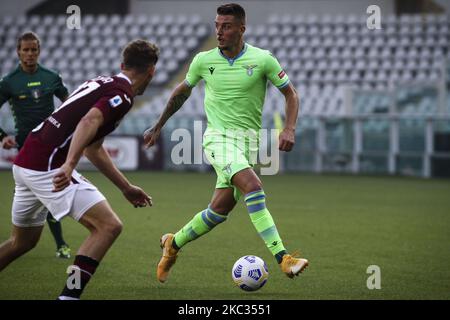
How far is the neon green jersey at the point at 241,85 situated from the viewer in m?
7.61

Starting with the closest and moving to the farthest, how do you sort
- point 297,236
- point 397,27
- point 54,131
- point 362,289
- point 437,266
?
point 54,131, point 362,289, point 437,266, point 297,236, point 397,27

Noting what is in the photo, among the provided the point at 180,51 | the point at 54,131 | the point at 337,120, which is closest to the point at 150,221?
the point at 54,131

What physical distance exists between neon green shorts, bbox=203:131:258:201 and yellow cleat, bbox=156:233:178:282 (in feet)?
2.20

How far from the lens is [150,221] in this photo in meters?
12.7

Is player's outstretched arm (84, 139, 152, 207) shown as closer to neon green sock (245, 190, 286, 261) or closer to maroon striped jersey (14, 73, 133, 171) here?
maroon striped jersey (14, 73, 133, 171)

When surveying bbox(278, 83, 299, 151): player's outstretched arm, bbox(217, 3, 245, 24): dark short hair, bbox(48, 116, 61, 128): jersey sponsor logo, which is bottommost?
bbox(278, 83, 299, 151): player's outstretched arm

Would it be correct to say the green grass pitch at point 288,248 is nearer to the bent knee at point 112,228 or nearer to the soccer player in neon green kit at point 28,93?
the bent knee at point 112,228

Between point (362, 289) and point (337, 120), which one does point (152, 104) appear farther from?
point (362, 289)

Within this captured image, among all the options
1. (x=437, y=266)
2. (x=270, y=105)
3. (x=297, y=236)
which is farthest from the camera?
(x=270, y=105)

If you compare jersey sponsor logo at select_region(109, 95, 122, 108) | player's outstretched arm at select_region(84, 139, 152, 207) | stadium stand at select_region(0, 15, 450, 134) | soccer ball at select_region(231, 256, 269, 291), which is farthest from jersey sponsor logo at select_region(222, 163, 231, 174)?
stadium stand at select_region(0, 15, 450, 134)

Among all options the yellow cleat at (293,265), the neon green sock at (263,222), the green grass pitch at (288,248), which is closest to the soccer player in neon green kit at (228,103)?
the neon green sock at (263,222)

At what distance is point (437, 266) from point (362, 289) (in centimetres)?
161

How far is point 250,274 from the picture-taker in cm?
714

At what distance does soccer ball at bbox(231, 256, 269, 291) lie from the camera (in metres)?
7.12
